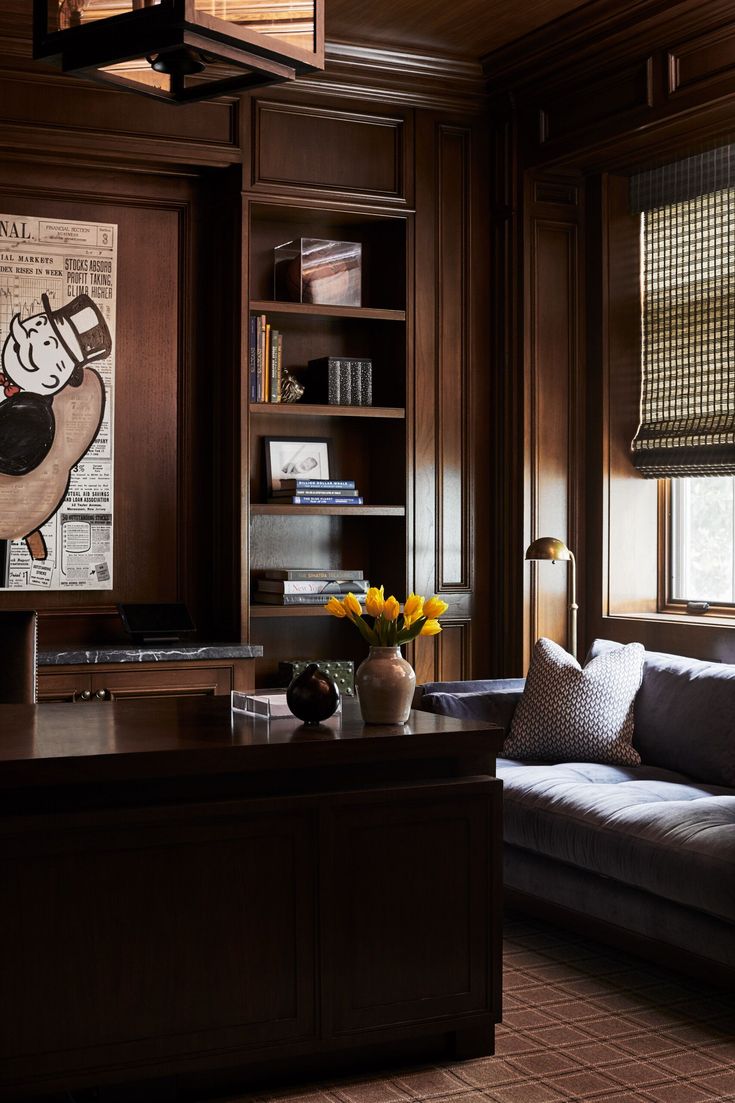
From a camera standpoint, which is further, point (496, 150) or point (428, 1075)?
point (496, 150)

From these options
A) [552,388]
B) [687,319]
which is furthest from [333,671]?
[687,319]

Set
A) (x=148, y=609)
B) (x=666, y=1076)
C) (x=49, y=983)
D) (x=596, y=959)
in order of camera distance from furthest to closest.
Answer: (x=148, y=609) → (x=596, y=959) → (x=666, y=1076) → (x=49, y=983)

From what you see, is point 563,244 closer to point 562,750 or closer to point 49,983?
point 562,750

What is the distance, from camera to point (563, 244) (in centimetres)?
549

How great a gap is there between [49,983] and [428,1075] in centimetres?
89

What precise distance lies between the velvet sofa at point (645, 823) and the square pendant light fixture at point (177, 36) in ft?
7.05

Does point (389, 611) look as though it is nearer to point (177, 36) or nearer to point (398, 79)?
point (177, 36)

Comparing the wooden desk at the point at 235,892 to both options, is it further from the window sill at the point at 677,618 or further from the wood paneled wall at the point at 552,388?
the wood paneled wall at the point at 552,388

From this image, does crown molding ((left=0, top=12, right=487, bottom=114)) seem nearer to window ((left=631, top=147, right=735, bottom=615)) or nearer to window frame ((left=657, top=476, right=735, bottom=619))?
window ((left=631, top=147, right=735, bottom=615))

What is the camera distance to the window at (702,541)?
16.7 ft

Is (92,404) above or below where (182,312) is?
below

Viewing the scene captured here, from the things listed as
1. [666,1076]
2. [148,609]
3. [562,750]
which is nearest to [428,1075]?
[666,1076]

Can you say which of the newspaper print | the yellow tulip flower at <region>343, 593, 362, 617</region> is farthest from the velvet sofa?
the newspaper print

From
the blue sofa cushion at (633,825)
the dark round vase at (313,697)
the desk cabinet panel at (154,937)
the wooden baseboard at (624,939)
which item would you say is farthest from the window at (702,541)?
the desk cabinet panel at (154,937)
